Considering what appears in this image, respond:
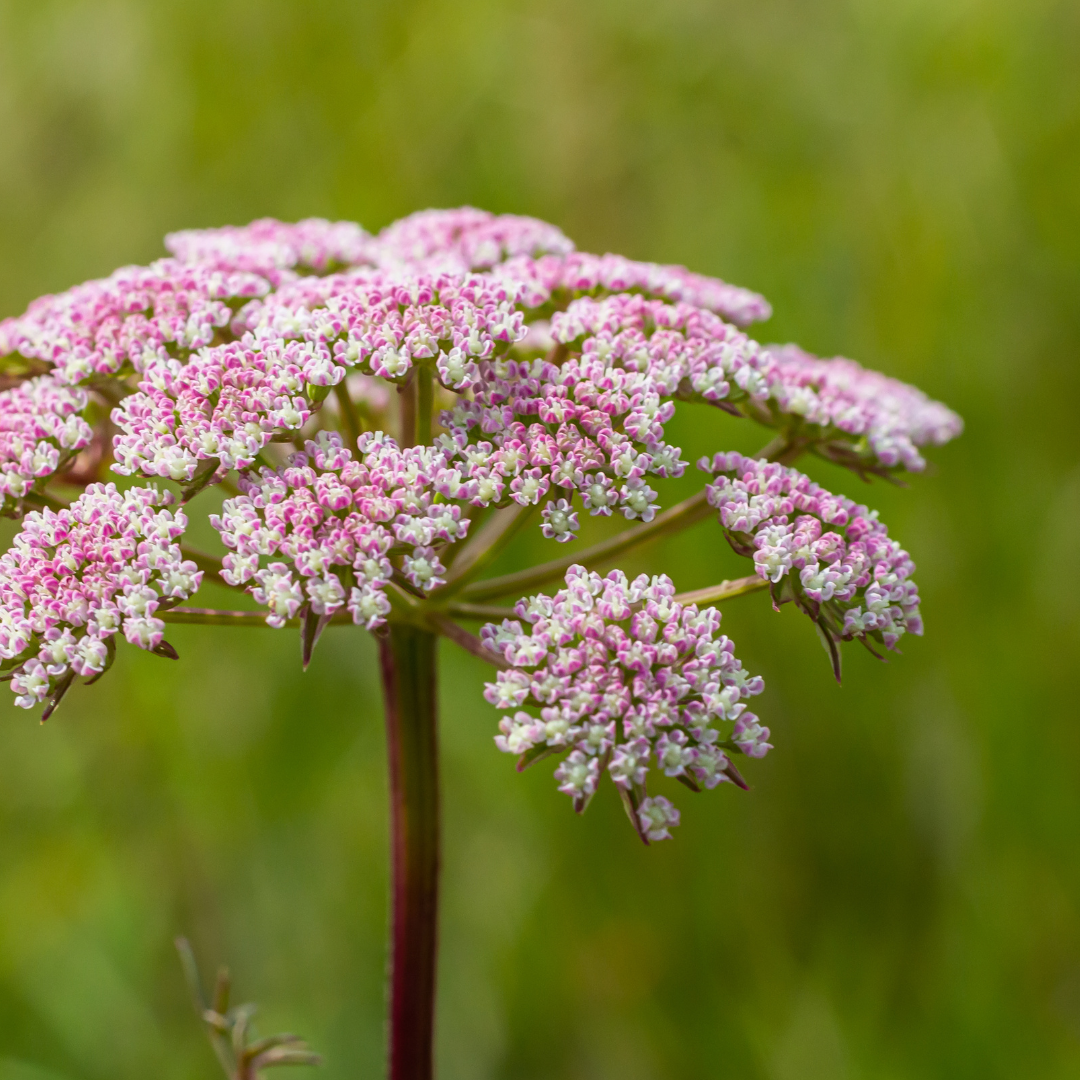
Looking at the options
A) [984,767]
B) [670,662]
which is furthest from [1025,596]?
[670,662]

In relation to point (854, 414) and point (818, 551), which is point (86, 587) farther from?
point (854, 414)

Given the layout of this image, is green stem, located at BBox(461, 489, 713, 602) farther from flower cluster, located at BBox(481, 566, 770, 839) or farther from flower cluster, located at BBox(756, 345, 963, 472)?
flower cluster, located at BBox(481, 566, 770, 839)

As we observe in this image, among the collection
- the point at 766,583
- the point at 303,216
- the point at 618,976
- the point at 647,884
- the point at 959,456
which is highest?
the point at 303,216

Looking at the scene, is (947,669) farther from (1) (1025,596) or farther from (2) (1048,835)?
(2) (1048,835)

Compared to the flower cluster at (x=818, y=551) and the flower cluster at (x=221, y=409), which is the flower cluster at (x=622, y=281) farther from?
the flower cluster at (x=221, y=409)

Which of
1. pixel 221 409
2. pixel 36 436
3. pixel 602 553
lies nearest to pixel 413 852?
pixel 602 553

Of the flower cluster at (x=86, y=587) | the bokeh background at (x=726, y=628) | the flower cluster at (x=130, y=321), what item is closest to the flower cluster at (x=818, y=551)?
the flower cluster at (x=86, y=587)

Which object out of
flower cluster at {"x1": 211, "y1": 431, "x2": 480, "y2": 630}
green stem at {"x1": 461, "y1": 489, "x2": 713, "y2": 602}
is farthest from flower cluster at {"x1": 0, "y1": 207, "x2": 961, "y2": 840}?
green stem at {"x1": 461, "y1": 489, "x2": 713, "y2": 602}
